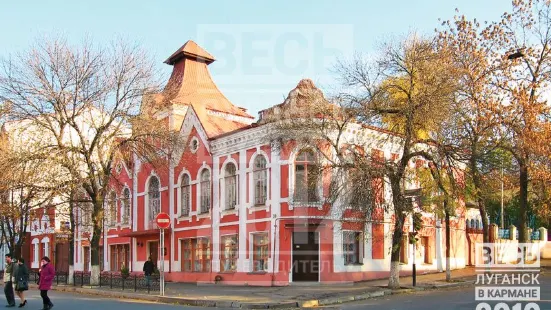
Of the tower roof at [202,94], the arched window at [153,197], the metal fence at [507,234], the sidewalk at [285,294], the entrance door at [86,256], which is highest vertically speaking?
the tower roof at [202,94]

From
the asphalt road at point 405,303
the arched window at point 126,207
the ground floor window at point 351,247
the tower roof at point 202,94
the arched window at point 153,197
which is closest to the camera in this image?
the asphalt road at point 405,303

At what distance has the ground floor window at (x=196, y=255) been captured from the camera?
34.3m

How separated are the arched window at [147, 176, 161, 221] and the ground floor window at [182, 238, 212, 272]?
374 cm

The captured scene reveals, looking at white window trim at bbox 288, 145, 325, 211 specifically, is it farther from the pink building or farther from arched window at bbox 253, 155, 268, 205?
arched window at bbox 253, 155, 268, 205

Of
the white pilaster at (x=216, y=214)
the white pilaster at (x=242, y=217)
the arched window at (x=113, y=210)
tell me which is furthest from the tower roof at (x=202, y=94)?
the arched window at (x=113, y=210)

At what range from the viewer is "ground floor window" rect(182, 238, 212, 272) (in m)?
34.3

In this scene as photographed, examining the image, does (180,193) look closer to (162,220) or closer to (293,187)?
(293,187)

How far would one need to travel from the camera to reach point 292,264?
2906 cm

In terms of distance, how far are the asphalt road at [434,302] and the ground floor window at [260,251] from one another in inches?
334

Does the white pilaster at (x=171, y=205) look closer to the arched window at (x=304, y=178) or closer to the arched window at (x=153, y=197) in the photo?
the arched window at (x=153, y=197)

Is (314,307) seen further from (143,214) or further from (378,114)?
(143,214)

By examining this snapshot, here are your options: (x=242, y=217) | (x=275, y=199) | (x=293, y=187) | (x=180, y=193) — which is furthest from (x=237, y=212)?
(x=180, y=193)

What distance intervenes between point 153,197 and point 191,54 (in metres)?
10.2

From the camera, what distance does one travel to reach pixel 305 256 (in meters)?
29.2
